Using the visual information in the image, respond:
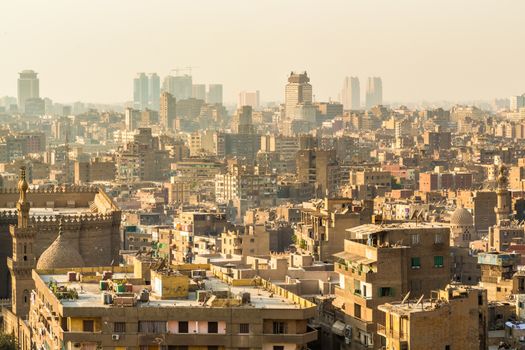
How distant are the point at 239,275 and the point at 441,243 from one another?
4.95 metres

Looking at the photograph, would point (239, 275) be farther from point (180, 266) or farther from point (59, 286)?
point (59, 286)

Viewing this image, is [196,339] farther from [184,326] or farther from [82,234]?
[82,234]

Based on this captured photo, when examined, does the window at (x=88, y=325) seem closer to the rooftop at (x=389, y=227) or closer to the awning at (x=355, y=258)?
the awning at (x=355, y=258)

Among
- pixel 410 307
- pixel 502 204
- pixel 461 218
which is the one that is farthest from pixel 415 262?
pixel 502 204

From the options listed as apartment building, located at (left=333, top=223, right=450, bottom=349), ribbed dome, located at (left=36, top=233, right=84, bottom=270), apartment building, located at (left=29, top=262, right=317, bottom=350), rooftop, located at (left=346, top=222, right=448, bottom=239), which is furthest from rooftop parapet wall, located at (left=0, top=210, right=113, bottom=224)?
apartment building, located at (left=29, top=262, right=317, bottom=350)

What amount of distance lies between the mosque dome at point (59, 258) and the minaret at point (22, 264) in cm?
121

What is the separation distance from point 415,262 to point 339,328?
90.2 inches

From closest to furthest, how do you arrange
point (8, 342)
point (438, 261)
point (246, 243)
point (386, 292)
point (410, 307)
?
point (410, 307), point (386, 292), point (438, 261), point (8, 342), point (246, 243)

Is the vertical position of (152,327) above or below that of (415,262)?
below

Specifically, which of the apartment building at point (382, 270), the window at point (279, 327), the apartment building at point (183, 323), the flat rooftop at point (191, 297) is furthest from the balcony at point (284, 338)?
the apartment building at point (382, 270)

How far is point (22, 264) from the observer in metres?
46.5

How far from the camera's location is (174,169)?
465 ft

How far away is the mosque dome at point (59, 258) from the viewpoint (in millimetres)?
43812

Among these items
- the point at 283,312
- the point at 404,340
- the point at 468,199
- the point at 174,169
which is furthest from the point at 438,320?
the point at 174,169
